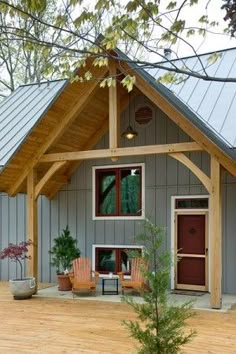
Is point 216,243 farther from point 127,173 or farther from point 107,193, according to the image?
point 107,193

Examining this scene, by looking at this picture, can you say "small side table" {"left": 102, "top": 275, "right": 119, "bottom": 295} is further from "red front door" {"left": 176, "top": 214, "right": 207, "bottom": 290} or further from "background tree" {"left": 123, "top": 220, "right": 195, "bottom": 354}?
"background tree" {"left": 123, "top": 220, "right": 195, "bottom": 354}

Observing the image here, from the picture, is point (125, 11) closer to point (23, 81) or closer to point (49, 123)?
A: point (49, 123)

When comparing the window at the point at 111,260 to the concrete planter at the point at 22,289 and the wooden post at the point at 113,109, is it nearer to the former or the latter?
the concrete planter at the point at 22,289

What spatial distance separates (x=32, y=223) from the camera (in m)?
9.48

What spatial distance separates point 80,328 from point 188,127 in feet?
12.8

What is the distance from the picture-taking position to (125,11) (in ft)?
14.3

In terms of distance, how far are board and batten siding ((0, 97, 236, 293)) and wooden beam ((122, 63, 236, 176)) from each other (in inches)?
67.3

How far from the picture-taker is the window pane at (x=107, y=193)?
1060cm

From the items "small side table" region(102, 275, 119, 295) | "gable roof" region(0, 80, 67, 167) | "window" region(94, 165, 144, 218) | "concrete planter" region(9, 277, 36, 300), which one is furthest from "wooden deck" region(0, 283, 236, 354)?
"gable roof" region(0, 80, 67, 167)

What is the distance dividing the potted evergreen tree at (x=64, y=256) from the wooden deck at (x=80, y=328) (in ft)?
3.75

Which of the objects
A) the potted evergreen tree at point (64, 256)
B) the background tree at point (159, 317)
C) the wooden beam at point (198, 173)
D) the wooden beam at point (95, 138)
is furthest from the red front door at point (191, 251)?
the background tree at point (159, 317)

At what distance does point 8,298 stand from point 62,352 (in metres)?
4.21

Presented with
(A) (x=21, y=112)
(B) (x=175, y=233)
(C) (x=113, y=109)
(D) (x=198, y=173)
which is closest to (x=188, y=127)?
(D) (x=198, y=173)

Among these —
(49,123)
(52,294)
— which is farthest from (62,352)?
(49,123)
